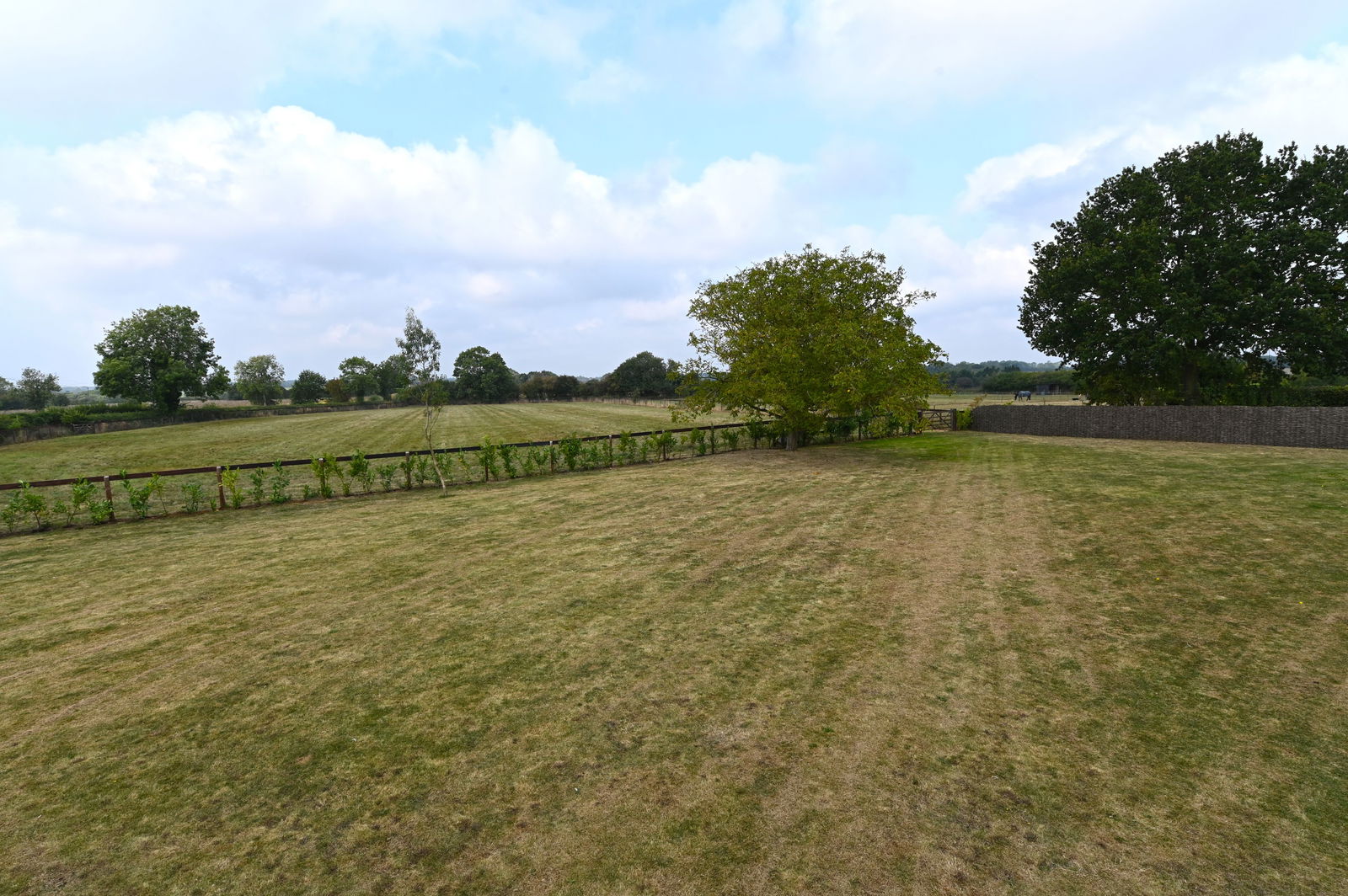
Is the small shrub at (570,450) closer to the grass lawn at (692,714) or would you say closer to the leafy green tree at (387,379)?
the grass lawn at (692,714)

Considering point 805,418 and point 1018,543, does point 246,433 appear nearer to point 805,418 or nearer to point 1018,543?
point 805,418

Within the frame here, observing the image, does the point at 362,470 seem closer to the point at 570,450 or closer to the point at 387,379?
the point at 570,450

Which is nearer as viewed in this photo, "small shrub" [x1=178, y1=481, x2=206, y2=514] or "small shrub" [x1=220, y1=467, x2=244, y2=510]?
"small shrub" [x1=178, y1=481, x2=206, y2=514]

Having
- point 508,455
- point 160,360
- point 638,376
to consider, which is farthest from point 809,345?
point 638,376

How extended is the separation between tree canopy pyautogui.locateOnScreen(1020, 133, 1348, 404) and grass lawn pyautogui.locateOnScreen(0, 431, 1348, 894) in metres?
20.4

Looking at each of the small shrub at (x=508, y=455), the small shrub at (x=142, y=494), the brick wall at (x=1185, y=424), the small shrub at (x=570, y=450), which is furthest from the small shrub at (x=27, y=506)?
the brick wall at (x=1185, y=424)

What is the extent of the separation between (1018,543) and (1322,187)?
29.0 m

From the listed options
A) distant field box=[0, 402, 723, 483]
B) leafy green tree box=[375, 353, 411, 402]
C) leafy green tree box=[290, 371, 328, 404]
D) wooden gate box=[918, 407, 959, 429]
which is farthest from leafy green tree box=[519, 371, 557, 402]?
wooden gate box=[918, 407, 959, 429]

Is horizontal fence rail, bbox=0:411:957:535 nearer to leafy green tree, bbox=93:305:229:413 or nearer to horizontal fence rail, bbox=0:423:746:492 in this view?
horizontal fence rail, bbox=0:423:746:492

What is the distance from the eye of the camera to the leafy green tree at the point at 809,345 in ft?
71.6

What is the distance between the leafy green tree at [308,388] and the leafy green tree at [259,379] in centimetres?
433

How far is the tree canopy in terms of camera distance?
25078 mm

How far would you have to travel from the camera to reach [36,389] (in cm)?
10169

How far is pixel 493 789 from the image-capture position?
441 centimetres
